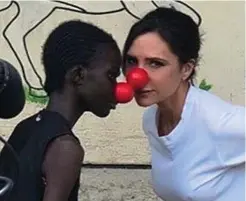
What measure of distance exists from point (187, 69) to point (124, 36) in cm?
247

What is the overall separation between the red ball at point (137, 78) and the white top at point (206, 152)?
29cm

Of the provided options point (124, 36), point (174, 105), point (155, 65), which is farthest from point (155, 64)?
point (124, 36)

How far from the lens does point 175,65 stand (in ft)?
11.1

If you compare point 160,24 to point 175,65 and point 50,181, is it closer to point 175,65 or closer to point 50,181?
point 175,65

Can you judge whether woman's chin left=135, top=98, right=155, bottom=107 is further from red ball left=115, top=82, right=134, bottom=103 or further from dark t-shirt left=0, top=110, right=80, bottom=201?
dark t-shirt left=0, top=110, right=80, bottom=201

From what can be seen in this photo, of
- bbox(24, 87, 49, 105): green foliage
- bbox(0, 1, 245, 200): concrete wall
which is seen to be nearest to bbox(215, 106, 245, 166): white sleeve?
bbox(0, 1, 245, 200): concrete wall

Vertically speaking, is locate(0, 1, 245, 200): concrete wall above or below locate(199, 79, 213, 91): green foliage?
above

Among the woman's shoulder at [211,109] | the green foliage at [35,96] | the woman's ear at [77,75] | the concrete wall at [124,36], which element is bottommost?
the green foliage at [35,96]

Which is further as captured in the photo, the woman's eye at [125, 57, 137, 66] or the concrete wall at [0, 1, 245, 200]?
the concrete wall at [0, 1, 245, 200]

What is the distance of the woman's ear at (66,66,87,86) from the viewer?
3.09 m

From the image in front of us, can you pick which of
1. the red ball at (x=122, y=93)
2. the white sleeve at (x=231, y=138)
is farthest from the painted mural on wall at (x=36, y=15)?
the red ball at (x=122, y=93)

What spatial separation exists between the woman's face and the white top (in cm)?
15

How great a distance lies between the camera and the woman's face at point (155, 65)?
11.0 feet

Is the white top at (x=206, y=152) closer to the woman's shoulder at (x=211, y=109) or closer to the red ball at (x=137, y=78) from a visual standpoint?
the woman's shoulder at (x=211, y=109)
